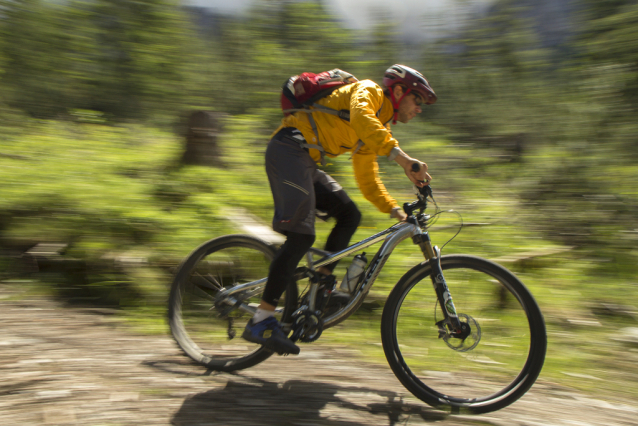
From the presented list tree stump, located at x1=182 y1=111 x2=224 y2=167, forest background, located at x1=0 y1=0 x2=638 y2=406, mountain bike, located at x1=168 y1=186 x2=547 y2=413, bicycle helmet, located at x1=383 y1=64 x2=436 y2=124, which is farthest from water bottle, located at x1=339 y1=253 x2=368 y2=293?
tree stump, located at x1=182 y1=111 x2=224 y2=167

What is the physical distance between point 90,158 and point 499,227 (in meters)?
5.12

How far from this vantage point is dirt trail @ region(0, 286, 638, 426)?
2.62m

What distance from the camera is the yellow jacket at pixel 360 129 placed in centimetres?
260

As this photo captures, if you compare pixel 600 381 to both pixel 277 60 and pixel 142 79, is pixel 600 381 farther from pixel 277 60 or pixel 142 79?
pixel 142 79

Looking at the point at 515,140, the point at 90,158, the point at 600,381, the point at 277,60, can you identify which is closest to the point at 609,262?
the point at 600,381

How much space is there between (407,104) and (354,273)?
3.59 ft

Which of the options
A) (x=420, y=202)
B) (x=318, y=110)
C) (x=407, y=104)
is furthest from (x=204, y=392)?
(x=407, y=104)

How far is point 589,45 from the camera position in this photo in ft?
21.0

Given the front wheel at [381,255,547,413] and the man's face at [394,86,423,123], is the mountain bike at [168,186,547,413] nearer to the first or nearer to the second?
the front wheel at [381,255,547,413]

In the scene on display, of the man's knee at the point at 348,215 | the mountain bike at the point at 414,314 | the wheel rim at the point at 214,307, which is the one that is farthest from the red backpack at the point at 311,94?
the wheel rim at the point at 214,307

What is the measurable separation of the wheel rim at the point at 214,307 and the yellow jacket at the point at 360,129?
2.76 ft

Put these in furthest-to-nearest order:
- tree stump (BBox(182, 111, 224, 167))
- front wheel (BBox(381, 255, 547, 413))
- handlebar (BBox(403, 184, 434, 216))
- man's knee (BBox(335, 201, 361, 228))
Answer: tree stump (BBox(182, 111, 224, 167)) < man's knee (BBox(335, 201, 361, 228)) < handlebar (BBox(403, 184, 434, 216)) < front wheel (BBox(381, 255, 547, 413))

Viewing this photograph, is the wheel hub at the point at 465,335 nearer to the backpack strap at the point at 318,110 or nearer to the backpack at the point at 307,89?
the backpack strap at the point at 318,110

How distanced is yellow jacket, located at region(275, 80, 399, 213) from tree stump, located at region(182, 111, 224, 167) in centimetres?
363
